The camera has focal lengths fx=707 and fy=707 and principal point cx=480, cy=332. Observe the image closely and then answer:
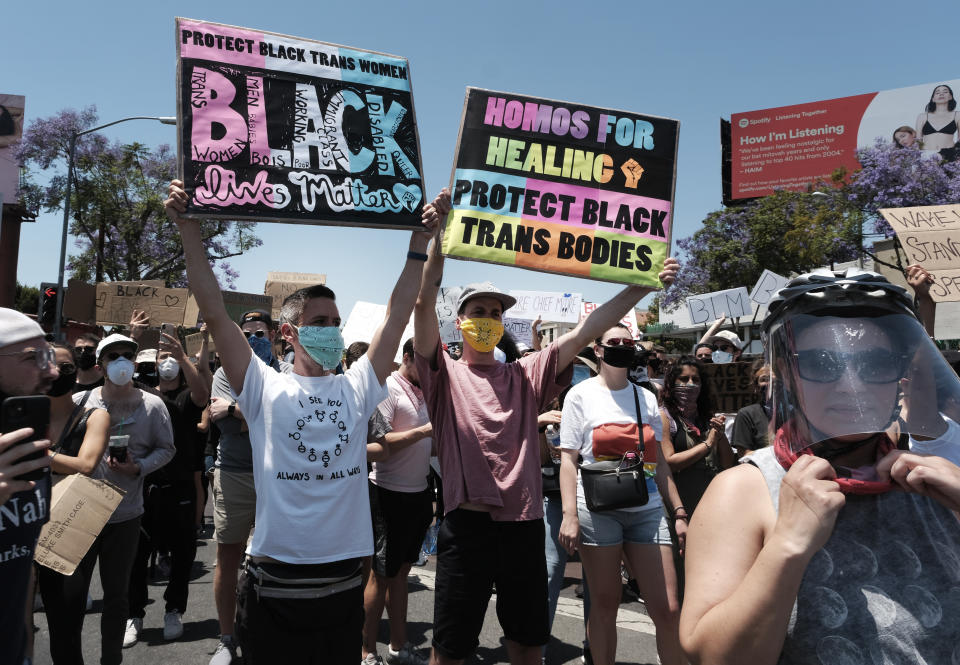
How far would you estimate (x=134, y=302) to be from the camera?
9172mm

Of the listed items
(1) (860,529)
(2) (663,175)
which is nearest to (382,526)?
(2) (663,175)

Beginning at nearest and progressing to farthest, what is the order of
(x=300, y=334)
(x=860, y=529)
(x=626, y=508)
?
(x=860, y=529) → (x=300, y=334) → (x=626, y=508)

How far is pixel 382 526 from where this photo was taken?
4.61 metres

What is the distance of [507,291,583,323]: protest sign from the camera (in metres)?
11.9

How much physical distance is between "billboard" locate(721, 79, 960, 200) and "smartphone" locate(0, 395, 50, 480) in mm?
45664

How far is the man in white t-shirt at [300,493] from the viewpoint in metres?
2.68

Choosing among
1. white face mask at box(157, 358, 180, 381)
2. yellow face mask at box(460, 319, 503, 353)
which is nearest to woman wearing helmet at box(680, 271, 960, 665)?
yellow face mask at box(460, 319, 503, 353)

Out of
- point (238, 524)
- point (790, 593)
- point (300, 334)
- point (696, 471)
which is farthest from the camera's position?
point (696, 471)

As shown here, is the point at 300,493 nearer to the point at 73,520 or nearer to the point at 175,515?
the point at 73,520

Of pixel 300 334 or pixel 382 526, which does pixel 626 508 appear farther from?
pixel 300 334

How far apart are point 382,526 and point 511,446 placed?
5.09 ft

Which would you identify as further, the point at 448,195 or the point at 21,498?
the point at 448,195

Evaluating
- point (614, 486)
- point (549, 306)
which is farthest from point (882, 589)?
point (549, 306)

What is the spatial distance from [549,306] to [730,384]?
19.3 feet
